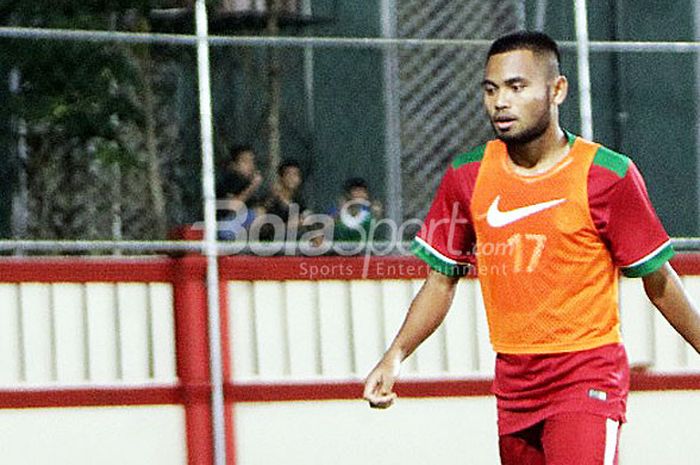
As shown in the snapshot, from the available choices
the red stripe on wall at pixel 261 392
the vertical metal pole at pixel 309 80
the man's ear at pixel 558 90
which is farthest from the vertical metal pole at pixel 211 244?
the man's ear at pixel 558 90

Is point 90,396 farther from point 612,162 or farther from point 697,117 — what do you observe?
point 697,117

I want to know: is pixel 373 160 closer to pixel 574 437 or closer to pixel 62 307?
pixel 62 307

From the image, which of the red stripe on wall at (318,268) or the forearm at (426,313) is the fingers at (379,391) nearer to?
the forearm at (426,313)

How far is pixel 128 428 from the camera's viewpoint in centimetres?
1010

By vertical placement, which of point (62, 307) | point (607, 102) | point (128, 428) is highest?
point (607, 102)

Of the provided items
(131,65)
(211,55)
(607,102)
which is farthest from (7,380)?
(607,102)

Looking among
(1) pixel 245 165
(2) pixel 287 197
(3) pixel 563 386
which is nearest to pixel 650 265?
(3) pixel 563 386

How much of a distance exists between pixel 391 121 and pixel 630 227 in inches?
274

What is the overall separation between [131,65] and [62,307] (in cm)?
243

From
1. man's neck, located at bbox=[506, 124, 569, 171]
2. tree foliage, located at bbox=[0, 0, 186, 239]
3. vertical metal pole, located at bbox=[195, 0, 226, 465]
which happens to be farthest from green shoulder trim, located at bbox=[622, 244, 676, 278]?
tree foliage, located at bbox=[0, 0, 186, 239]

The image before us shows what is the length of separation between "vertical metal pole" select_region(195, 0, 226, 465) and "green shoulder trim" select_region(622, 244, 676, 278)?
405 centimetres

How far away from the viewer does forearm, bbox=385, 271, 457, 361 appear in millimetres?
6508

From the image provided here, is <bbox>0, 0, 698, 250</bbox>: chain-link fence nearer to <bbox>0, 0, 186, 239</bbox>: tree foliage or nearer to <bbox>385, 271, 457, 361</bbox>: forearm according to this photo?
<bbox>0, 0, 186, 239</bbox>: tree foliage

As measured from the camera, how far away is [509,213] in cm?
634
